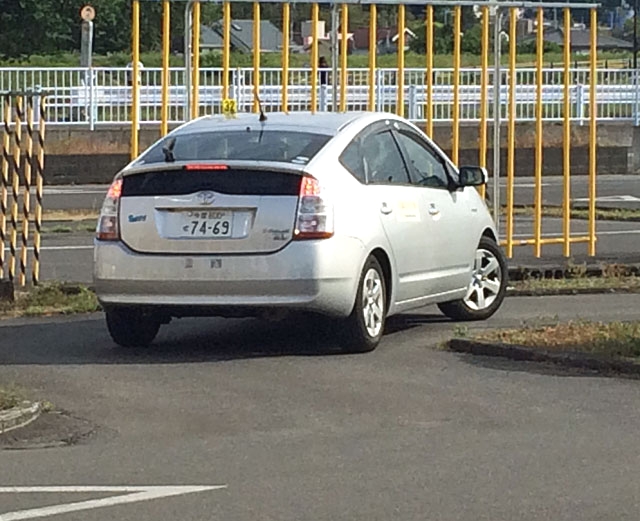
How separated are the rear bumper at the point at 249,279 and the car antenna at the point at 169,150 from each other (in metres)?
0.63

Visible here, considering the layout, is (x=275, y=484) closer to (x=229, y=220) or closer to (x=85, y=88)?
(x=229, y=220)

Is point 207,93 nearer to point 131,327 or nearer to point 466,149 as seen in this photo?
point 466,149

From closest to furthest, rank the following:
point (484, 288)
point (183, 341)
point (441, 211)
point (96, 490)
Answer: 1. point (96, 490)
2. point (183, 341)
3. point (441, 211)
4. point (484, 288)

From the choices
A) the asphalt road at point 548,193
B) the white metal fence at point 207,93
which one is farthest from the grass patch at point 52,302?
the white metal fence at point 207,93

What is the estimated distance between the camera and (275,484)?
287 inches

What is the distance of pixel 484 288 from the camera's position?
42.2 ft

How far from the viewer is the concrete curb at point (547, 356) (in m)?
10.1

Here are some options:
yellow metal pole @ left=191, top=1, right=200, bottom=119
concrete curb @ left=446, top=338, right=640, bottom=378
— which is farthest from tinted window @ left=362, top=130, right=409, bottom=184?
yellow metal pole @ left=191, top=1, right=200, bottom=119

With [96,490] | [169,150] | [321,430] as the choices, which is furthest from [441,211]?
[96,490]

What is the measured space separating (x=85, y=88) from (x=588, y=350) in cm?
2162

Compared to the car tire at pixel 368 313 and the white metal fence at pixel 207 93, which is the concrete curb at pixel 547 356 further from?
the white metal fence at pixel 207 93

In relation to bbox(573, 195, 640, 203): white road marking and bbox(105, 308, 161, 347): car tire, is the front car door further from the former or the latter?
bbox(573, 195, 640, 203): white road marking

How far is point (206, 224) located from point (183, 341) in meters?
1.42

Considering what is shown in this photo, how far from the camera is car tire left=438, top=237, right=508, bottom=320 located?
1273 centimetres
